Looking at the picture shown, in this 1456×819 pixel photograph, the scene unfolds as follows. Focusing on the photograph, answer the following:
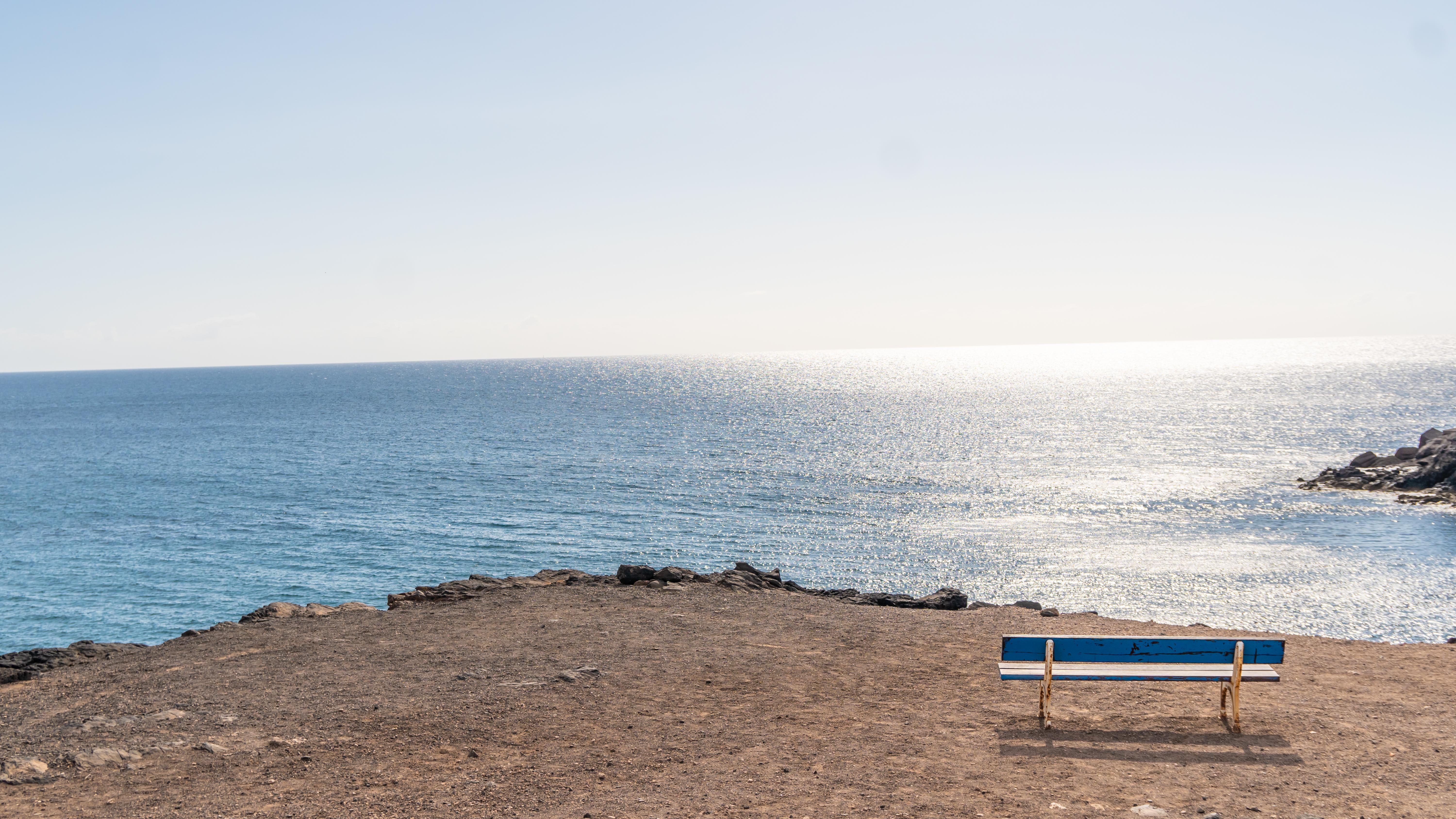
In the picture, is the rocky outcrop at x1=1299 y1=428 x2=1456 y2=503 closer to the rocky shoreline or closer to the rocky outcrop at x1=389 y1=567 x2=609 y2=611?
the rocky shoreline

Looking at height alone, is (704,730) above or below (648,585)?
above

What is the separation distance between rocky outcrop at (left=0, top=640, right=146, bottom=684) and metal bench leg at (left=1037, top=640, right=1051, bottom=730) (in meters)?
13.1

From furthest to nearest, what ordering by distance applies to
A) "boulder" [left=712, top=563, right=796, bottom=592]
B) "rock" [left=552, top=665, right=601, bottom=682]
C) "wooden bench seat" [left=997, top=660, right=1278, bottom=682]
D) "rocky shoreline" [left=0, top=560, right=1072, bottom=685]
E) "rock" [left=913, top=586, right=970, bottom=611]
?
"boulder" [left=712, top=563, right=796, bottom=592]
"rock" [left=913, top=586, right=970, bottom=611]
"rocky shoreline" [left=0, top=560, right=1072, bottom=685]
"rock" [left=552, top=665, right=601, bottom=682]
"wooden bench seat" [left=997, top=660, right=1278, bottom=682]

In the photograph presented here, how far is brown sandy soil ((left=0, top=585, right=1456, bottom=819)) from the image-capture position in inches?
285

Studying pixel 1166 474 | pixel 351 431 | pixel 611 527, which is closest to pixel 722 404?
pixel 351 431

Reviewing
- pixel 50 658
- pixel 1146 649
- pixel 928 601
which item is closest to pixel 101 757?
pixel 50 658

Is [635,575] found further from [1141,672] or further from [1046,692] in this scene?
[1141,672]

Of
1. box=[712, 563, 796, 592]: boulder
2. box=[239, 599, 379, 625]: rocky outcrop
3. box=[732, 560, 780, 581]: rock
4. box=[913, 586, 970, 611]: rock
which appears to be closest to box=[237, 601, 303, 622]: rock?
box=[239, 599, 379, 625]: rocky outcrop

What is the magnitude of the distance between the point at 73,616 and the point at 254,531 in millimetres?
14021

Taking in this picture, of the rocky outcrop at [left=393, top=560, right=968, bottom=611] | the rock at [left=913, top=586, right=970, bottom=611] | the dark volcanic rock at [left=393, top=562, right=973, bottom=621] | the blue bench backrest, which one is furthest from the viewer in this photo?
the rock at [left=913, top=586, right=970, bottom=611]

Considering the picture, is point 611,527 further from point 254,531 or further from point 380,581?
point 254,531

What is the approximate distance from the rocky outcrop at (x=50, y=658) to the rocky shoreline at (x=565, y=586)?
0.7 inches

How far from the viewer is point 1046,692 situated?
870cm

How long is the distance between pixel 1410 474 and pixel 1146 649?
63.2 metres
